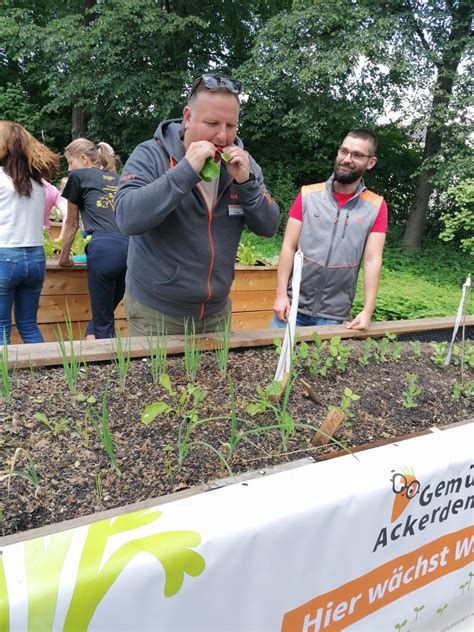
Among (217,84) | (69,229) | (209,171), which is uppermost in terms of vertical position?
(217,84)

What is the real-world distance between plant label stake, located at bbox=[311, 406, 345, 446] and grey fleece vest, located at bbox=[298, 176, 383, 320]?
4.33ft

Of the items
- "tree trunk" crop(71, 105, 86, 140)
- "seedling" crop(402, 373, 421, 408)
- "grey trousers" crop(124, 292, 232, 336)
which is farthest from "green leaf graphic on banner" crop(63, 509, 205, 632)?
"tree trunk" crop(71, 105, 86, 140)

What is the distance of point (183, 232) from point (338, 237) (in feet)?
3.28

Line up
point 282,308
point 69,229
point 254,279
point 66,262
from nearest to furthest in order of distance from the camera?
point 282,308 < point 69,229 < point 66,262 < point 254,279

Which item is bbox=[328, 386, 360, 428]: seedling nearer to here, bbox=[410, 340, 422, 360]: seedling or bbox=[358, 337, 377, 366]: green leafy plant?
bbox=[358, 337, 377, 366]: green leafy plant

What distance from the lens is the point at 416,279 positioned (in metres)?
9.41

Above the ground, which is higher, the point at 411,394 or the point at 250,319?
the point at 411,394

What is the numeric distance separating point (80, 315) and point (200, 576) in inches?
135

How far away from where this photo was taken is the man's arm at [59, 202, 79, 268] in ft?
10.9

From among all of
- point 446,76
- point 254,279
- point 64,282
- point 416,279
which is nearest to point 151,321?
point 64,282

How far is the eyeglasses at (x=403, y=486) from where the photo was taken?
110 centimetres

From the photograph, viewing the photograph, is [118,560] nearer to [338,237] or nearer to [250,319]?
[338,237]

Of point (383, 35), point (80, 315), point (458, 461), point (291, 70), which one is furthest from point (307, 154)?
point (458, 461)

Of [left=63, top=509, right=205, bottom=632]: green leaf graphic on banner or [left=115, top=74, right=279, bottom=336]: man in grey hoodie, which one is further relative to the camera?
[left=115, top=74, right=279, bottom=336]: man in grey hoodie
